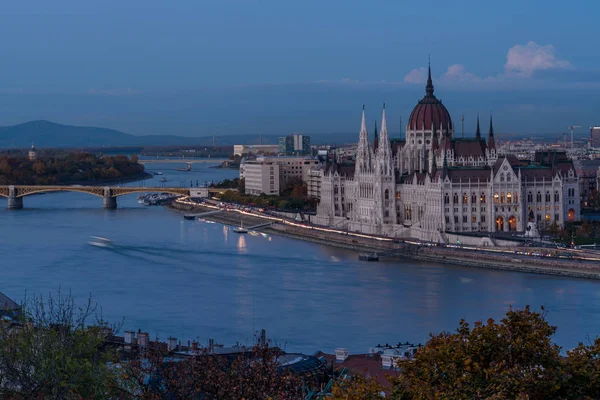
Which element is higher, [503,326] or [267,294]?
[503,326]

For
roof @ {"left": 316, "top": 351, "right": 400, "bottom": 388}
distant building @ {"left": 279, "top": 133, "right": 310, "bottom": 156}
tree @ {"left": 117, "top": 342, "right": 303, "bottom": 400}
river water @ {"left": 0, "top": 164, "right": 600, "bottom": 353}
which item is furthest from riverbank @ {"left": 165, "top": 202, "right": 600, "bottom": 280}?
distant building @ {"left": 279, "top": 133, "right": 310, "bottom": 156}

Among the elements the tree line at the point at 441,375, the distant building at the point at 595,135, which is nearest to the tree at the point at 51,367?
the tree line at the point at 441,375

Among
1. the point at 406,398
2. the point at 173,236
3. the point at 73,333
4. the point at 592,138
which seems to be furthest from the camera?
the point at 592,138

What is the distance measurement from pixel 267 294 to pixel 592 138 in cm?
7118

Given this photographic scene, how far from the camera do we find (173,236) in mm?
31281

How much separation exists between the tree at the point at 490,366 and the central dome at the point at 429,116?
2745 cm

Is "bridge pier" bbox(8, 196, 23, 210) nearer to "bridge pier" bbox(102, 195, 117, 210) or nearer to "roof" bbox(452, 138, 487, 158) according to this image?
"bridge pier" bbox(102, 195, 117, 210)

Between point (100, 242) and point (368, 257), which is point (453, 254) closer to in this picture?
point (368, 257)

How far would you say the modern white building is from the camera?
27.7 m

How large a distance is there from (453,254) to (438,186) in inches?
120

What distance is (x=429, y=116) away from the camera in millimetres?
33562

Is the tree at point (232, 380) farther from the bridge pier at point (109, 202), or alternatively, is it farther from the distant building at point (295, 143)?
the distant building at point (295, 143)

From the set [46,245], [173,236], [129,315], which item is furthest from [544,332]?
[173,236]

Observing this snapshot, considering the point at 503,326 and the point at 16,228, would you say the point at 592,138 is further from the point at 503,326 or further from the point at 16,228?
the point at 503,326
